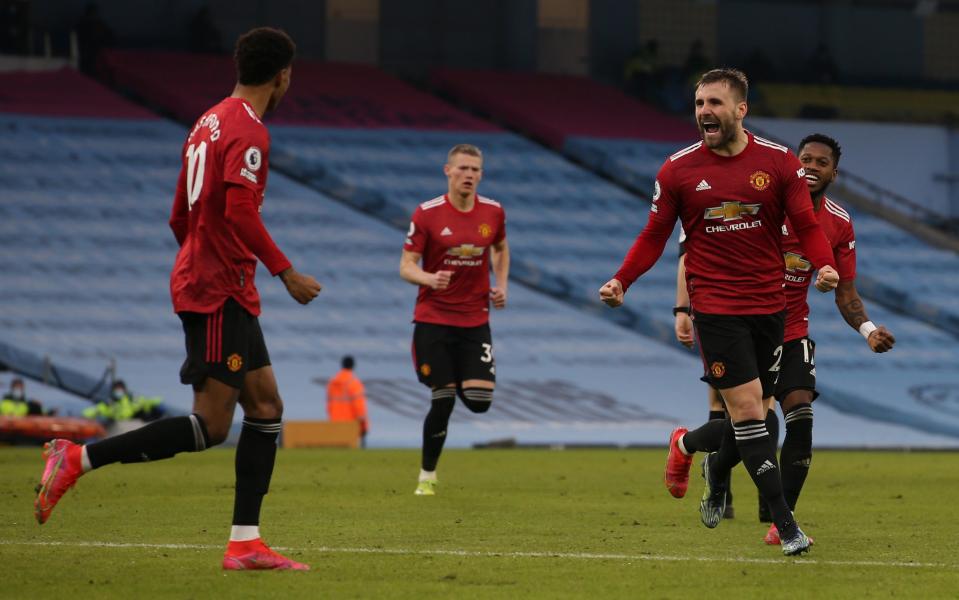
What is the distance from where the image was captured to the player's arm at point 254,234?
723 cm

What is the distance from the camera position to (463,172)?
13781mm

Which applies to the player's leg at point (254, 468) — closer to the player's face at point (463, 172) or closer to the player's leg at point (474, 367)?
the player's leg at point (474, 367)

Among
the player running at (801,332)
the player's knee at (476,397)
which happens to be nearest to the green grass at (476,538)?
the player running at (801,332)

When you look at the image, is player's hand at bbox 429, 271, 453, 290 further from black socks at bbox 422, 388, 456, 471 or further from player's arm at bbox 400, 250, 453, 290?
black socks at bbox 422, 388, 456, 471

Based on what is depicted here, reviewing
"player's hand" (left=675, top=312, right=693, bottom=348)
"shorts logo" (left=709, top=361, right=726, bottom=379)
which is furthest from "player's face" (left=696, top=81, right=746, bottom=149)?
"player's hand" (left=675, top=312, right=693, bottom=348)

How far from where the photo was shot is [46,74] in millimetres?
34219

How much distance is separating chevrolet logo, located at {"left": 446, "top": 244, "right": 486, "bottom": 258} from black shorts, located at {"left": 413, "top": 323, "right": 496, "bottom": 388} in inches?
24.5

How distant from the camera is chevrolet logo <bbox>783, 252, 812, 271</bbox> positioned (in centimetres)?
997

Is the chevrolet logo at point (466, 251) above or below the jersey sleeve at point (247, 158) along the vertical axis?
below

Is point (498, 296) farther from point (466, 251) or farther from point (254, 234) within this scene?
point (254, 234)

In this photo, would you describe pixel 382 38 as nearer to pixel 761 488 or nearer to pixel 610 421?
pixel 610 421

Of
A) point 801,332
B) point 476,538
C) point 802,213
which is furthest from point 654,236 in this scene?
point 476,538

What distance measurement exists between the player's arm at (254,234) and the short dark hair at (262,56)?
0.62 m

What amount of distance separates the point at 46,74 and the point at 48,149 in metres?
2.96
